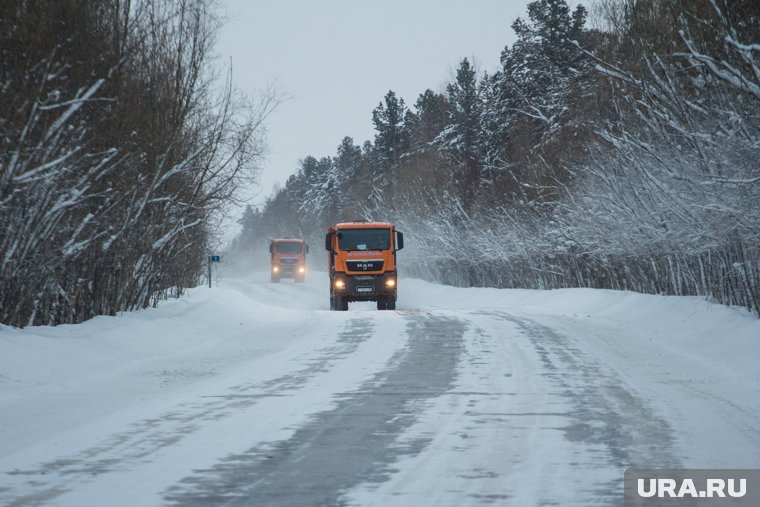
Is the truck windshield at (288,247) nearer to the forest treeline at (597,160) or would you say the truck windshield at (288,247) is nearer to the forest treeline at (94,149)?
Result: the forest treeline at (597,160)

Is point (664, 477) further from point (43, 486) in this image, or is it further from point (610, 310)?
point (610, 310)

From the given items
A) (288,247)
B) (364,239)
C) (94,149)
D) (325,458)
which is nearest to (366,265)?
(364,239)

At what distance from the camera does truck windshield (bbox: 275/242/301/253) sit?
69.1 metres

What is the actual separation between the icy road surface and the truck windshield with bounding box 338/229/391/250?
1115cm

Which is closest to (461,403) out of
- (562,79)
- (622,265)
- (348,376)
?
(348,376)

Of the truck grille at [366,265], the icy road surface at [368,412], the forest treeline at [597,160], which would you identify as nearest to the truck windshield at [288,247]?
the forest treeline at [597,160]

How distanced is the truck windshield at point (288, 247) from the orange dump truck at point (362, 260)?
130 ft

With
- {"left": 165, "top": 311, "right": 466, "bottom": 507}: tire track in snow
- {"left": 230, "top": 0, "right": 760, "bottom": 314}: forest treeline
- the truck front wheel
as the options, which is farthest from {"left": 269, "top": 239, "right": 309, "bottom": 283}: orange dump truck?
{"left": 165, "top": 311, "right": 466, "bottom": 507}: tire track in snow

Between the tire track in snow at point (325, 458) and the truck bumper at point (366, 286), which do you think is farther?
the truck bumper at point (366, 286)

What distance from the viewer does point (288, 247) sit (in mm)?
69250

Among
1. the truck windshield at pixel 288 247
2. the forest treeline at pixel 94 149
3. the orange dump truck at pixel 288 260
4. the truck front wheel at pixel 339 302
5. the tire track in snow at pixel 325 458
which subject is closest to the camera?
the tire track in snow at pixel 325 458

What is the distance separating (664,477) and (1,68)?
10.2 metres

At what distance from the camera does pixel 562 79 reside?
52.4 metres

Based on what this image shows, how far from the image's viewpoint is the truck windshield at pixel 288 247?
69062 mm
